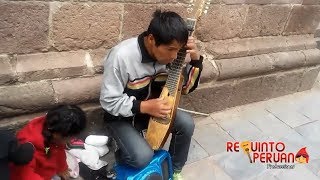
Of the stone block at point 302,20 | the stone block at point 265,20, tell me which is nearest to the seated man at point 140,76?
the stone block at point 265,20

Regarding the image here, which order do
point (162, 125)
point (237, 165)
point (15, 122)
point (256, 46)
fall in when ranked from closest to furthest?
point (162, 125)
point (15, 122)
point (237, 165)
point (256, 46)

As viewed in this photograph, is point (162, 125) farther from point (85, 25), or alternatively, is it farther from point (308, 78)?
point (308, 78)

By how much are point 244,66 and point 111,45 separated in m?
1.60

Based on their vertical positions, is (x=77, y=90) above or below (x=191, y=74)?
below

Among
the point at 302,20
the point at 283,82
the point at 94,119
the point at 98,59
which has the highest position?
the point at 302,20

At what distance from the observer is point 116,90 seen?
7.89 feet

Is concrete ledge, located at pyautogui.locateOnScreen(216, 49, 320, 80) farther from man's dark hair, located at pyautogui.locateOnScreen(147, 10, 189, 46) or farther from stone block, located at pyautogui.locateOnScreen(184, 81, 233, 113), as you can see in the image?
man's dark hair, located at pyautogui.locateOnScreen(147, 10, 189, 46)

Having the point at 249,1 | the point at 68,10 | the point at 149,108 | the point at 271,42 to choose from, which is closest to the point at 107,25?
the point at 68,10

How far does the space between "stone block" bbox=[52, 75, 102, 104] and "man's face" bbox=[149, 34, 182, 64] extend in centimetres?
70

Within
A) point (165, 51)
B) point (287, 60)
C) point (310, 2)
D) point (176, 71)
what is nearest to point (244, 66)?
point (287, 60)

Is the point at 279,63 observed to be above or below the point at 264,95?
above

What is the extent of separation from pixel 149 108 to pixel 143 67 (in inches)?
11.2

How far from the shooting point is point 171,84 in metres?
2.52

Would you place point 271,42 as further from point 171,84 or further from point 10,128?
point 10,128
